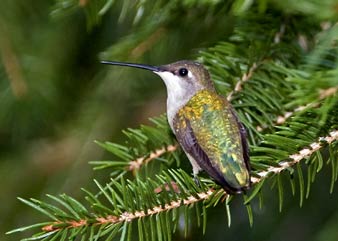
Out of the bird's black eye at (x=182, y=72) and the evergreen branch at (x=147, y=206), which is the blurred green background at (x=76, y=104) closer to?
the bird's black eye at (x=182, y=72)

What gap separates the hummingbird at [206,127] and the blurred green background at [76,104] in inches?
9.1

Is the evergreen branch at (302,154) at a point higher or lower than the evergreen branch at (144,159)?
higher

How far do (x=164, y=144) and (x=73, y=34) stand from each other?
3.88ft

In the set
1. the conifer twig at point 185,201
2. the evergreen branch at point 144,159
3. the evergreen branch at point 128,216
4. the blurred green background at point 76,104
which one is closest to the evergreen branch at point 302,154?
the conifer twig at point 185,201

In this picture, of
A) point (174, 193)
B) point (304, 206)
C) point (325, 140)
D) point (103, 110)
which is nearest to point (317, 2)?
point (325, 140)

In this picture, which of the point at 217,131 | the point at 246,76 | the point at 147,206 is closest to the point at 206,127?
the point at 217,131

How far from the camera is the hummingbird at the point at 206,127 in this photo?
185 centimetres

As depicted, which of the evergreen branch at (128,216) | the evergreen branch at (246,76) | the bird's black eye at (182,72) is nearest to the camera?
the evergreen branch at (128,216)

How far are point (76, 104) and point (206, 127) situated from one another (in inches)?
45.0

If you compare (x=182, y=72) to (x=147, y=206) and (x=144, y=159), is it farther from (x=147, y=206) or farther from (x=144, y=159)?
(x=147, y=206)

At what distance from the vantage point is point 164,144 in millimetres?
2162

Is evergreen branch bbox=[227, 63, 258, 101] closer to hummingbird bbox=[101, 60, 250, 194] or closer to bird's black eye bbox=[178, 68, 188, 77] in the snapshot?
hummingbird bbox=[101, 60, 250, 194]

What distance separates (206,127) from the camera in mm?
2160

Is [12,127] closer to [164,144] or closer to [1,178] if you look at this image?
[1,178]
